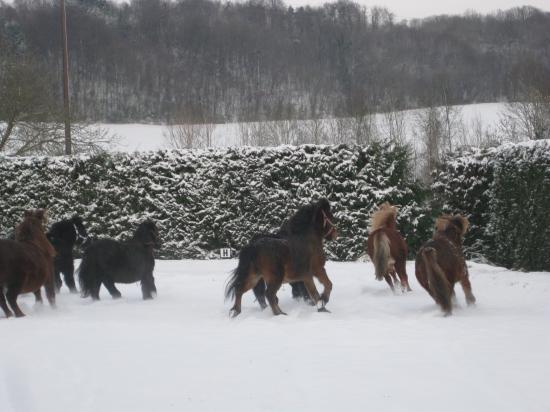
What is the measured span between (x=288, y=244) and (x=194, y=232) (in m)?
8.16

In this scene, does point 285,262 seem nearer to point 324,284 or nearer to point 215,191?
point 324,284

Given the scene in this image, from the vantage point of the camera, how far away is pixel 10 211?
Answer: 16.1 metres

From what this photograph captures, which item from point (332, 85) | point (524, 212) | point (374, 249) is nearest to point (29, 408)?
point (374, 249)

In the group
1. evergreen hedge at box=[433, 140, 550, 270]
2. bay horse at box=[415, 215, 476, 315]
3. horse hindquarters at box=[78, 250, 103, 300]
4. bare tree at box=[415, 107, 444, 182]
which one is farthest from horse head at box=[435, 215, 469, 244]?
bare tree at box=[415, 107, 444, 182]

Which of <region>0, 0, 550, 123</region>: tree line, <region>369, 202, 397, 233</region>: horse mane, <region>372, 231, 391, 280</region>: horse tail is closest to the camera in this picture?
<region>372, 231, 391, 280</region>: horse tail

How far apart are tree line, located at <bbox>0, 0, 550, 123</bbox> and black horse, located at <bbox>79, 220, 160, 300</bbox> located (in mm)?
33989

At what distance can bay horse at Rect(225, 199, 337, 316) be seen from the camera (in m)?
7.43

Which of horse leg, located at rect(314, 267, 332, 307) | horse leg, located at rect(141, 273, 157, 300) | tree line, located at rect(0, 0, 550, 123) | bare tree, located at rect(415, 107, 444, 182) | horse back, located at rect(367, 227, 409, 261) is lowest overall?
horse leg, located at rect(141, 273, 157, 300)

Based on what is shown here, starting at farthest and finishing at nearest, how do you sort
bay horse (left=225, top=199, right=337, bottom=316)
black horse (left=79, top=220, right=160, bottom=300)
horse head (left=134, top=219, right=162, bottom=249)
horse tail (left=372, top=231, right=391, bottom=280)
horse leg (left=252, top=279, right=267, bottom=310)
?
horse head (left=134, top=219, right=162, bottom=249) < black horse (left=79, top=220, right=160, bottom=300) < horse tail (left=372, top=231, right=391, bottom=280) < horse leg (left=252, top=279, right=267, bottom=310) < bay horse (left=225, top=199, right=337, bottom=316)

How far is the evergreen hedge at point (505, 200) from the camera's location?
11.1 meters

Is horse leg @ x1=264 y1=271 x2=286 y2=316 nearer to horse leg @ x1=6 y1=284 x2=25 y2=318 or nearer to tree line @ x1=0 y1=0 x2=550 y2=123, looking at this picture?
horse leg @ x1=6 y1=284 x2=25 y2=318

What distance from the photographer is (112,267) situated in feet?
29.6

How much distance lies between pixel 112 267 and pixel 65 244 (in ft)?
4.63

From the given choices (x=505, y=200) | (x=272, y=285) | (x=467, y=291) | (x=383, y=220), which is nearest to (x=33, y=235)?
(x=272, y=285)
